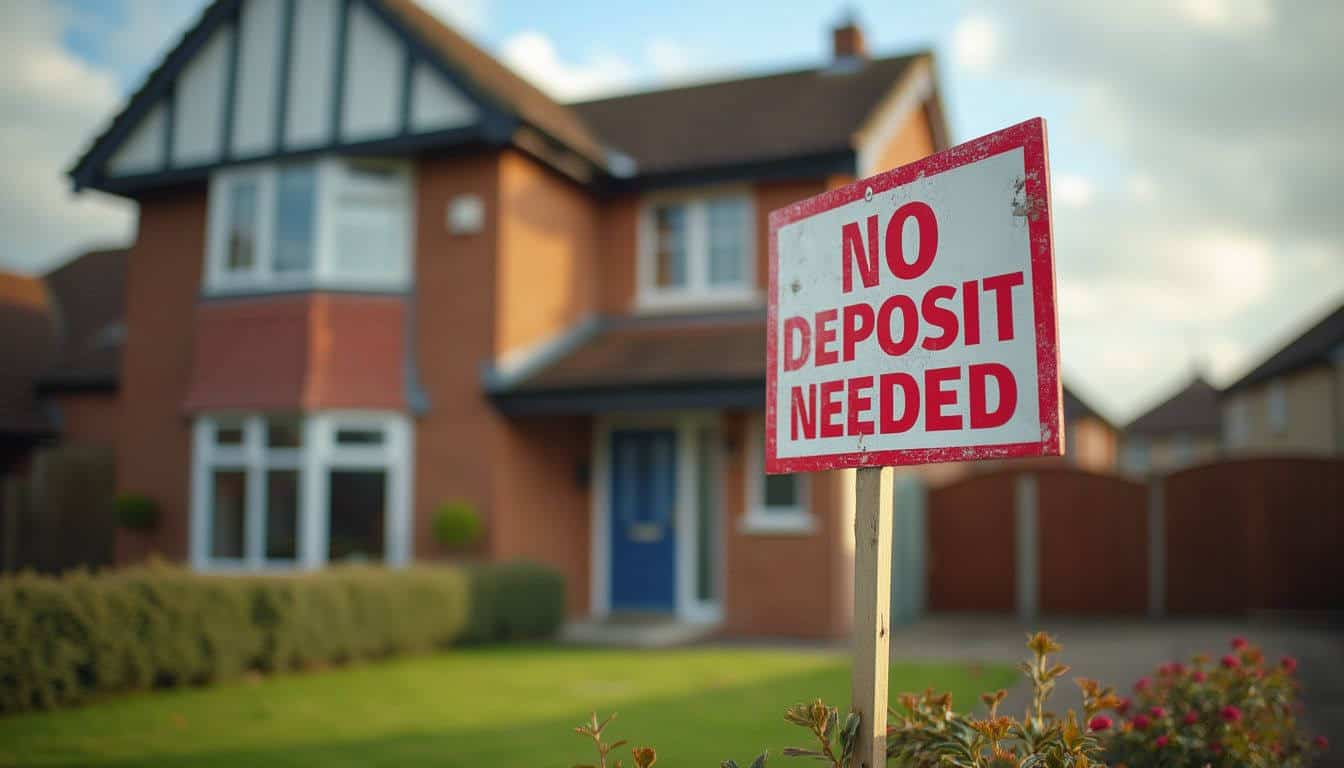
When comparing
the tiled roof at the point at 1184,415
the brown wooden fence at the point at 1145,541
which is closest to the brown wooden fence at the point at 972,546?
the brown wooden fence at the point at 1145,541

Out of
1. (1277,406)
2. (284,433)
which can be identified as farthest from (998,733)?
(1277,406)

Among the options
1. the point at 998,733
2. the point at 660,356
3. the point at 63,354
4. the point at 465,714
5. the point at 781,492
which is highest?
the point at 63,354

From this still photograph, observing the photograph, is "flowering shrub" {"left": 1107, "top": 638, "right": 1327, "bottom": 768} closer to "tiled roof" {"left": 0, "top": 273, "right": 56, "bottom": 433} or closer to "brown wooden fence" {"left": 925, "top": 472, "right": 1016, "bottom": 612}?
"brown wooden fence" {"left": 925, "top": 472, "right": 1016, "bottom": 612}

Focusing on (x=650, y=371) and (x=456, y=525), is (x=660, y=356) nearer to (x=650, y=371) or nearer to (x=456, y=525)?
(x=650, y=371)

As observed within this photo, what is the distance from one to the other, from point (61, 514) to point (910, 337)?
14961 mm

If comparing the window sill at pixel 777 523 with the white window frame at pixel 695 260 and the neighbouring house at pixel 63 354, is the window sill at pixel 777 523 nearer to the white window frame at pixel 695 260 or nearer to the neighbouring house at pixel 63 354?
the white window frame at pixel 695 260

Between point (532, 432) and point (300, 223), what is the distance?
3.89 meters

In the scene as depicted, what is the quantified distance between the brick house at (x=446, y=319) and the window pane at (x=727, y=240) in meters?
0.04

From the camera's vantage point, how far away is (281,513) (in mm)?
12742

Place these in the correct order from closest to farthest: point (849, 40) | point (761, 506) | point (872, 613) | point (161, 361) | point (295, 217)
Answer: point (872, 613), point (761, 506), point (295, 217), point (161, 361), point (849, 40)

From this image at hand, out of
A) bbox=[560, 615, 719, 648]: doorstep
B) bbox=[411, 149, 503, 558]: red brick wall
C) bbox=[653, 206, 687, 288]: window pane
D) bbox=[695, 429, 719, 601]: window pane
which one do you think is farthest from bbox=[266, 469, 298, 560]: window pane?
bbox=[653, 206, 687, 288]: window pane

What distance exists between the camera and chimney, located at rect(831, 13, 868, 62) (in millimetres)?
16016

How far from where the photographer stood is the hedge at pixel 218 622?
7574mm

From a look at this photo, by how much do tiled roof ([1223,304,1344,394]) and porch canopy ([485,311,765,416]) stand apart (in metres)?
15.7
